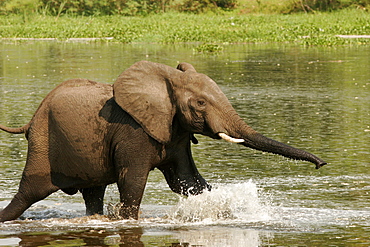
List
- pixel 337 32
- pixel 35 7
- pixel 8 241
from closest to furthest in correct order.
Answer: pixel 8 241, pixel 337 32, pixel 35 7

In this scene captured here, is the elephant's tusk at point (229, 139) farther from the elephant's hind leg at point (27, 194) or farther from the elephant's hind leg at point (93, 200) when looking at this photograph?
the elephant's hind leg at point (27, 194)

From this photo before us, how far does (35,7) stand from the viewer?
41.7 meters

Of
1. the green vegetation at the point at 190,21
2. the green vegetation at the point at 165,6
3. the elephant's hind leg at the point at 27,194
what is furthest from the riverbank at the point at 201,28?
the elephant's hind leg at the point at 27,194

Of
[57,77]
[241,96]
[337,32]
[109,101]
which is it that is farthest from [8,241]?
[337,32]

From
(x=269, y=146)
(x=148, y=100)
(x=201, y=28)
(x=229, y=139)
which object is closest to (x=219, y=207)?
(x=229, y=139)

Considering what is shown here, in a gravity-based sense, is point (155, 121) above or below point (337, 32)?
above

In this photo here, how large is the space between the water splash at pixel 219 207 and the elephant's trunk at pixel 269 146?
0.83 meters

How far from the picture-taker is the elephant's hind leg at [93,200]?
327 inches

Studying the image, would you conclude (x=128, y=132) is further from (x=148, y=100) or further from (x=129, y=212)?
(x=129, y=212)

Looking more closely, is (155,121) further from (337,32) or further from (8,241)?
(337,32)

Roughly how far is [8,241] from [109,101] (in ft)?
5.05

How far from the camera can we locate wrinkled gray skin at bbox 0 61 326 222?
24.6 feet

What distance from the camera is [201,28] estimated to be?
33.3m

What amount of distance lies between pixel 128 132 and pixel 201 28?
26.0m
